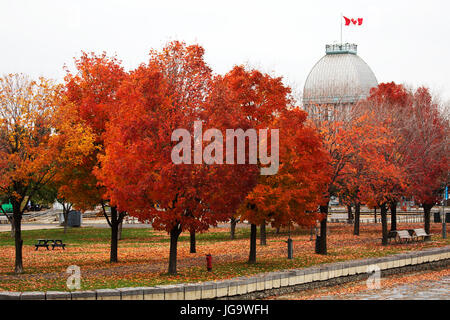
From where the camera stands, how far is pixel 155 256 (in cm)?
3475

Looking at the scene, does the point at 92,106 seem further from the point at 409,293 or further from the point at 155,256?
the point at 409,293

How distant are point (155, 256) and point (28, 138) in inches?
441

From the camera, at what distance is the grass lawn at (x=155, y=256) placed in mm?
23406

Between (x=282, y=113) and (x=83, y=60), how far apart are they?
34.8 feet

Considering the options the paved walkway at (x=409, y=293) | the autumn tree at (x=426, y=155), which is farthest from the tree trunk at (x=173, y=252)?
the autumn tree at (x=426, y=155)

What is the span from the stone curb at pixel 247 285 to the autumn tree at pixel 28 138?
7.82 metres

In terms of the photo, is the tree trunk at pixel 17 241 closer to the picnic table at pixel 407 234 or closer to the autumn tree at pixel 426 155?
the picnic table at pixel 407 234

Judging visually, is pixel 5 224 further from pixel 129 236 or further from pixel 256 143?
pixel 256 143

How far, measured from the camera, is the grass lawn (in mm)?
23406

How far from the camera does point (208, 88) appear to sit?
25609 mm

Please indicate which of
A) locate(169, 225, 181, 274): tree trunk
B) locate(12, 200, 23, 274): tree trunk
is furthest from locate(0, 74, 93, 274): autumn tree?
locate(169, 225, 181, 274): tree trunk

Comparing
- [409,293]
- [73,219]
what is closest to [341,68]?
[73,219]
